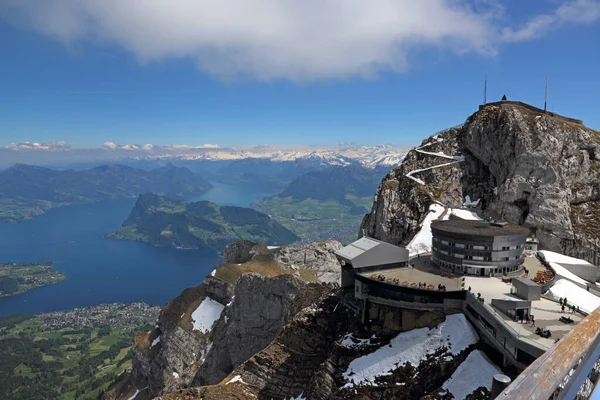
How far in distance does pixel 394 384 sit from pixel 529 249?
47378mm

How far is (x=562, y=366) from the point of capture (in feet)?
22.9

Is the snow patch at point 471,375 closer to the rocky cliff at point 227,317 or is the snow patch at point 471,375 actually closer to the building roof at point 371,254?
the building roof at point 371,254

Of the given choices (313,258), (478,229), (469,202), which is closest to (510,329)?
(478,229)

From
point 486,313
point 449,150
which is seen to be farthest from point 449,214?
point 486,313

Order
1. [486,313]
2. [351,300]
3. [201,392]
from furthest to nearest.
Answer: [351,300] → [201,392] → [486,313]

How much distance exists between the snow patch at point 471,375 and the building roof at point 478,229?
1860 centimetres

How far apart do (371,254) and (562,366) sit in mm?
46212

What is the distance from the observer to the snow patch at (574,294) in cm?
4749

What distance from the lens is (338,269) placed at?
332 feet

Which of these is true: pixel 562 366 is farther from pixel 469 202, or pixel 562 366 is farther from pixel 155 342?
pixel 155 342

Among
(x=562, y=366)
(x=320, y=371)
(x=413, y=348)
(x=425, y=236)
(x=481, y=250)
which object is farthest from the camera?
(x=425, y=236)

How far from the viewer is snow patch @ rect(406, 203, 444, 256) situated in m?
71.5

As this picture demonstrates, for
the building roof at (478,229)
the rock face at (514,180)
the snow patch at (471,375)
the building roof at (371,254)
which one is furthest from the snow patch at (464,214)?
the snow patch at (471,375)

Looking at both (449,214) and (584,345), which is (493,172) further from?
(584,345)
